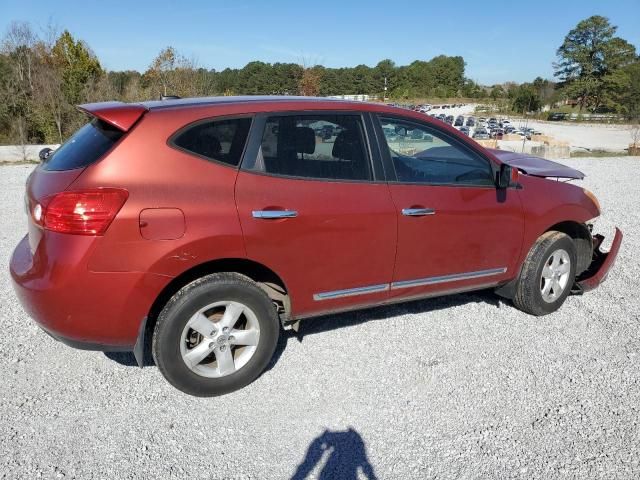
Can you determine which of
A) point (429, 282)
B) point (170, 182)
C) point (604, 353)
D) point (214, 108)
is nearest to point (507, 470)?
point (429, 282)

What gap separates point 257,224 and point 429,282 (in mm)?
1474

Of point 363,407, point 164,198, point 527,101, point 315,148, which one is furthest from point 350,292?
→ point 527,101

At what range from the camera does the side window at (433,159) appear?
3533 millimetres

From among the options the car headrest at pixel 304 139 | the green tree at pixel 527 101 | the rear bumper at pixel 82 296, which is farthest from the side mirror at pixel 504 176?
the green tree at pixel 527 101

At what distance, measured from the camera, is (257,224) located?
2861 mm

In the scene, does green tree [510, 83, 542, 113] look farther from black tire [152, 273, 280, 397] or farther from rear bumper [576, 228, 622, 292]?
black tire [152, 273, 280, 397]

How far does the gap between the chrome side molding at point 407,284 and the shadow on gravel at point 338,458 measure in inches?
34.7

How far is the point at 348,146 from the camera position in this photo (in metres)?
3.29

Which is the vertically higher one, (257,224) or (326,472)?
(257,224)

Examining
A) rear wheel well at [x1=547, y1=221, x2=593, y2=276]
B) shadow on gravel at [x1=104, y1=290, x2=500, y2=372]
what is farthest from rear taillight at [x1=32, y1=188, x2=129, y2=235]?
rear wheel well at [x1=547, y1=221, x2=593, y2=276]

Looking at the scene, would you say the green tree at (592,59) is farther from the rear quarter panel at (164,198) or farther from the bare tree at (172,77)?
the rear quarter panel at (164,198)

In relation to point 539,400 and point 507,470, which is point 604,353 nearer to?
point 539,400

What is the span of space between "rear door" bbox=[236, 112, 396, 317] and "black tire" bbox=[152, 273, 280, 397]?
204 mm

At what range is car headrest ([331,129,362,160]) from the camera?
326 centimetres
